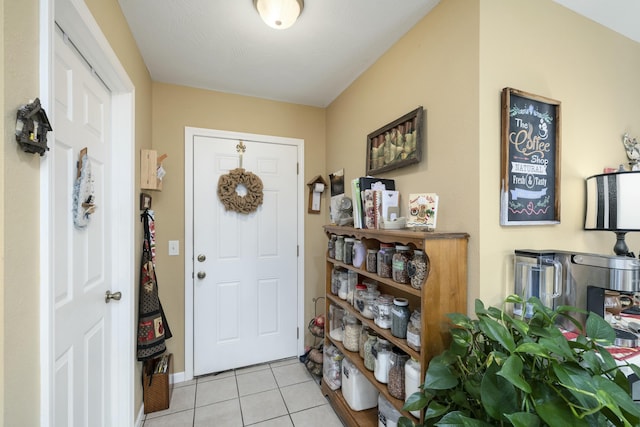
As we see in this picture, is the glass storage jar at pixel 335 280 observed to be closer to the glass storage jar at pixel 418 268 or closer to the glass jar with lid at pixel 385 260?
the glass jar with lid at pixel 385 260

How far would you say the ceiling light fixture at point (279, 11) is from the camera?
129cm

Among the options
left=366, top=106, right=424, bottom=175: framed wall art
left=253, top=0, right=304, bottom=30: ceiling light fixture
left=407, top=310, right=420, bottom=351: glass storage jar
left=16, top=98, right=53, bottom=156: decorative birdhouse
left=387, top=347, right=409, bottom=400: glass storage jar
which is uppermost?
left=253, top=0, right=304, bottom=30: ceiling light fixture

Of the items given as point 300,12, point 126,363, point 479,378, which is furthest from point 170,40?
point 479,378

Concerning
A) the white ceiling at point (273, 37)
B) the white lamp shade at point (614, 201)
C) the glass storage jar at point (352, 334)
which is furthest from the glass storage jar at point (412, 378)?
the white ceiling at point (273, 37)

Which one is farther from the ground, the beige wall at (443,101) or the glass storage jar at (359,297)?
the beige wall at (443,101)

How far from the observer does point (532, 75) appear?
1266 mm

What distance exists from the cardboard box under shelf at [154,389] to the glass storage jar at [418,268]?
1.88 metres

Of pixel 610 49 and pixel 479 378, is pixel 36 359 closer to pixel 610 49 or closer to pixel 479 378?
pixel 479 378

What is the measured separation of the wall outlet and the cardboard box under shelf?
2.61 ft

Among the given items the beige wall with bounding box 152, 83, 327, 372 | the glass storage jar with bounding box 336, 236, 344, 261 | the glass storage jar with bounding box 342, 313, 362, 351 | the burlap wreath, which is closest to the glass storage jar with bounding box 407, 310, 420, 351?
the glass storage jar with bounding box 342, 313, 362, 351

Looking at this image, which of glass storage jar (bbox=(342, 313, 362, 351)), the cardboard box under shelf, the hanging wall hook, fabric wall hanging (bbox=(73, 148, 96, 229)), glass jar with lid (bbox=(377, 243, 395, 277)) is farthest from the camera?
the hanging wall hook

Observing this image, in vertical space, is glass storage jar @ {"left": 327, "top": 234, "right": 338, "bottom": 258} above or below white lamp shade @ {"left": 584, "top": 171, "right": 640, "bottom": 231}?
below

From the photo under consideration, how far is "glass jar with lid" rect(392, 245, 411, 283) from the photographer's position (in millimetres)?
1277

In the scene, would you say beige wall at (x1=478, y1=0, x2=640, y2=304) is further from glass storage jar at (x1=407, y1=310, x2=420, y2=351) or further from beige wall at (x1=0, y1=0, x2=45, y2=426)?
beige wall at (x1=0, y1=0, x2=45, y2=426)
